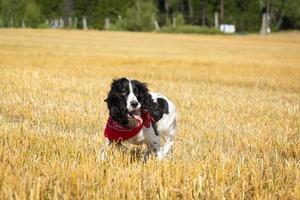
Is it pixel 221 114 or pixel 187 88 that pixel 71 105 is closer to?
pixel 221 114

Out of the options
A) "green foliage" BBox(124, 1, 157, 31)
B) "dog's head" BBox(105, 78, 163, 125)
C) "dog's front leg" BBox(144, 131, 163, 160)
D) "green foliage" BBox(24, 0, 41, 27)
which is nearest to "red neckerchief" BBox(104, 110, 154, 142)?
"dog's head" BBox(105, 78, 163, 125)

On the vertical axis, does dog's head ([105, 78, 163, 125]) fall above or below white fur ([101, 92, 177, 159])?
above

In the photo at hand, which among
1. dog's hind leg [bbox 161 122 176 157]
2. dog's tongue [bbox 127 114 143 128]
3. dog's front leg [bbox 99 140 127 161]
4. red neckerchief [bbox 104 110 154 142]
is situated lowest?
dog's hind leg [bbox 161 122 176 157]

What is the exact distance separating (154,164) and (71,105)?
5.78m

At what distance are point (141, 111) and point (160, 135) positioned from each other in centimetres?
98

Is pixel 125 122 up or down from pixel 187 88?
up

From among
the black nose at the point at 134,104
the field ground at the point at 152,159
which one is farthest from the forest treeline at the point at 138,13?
the black nose at the point at 134,104

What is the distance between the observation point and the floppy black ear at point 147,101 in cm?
643

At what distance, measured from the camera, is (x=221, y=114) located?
37.1ft

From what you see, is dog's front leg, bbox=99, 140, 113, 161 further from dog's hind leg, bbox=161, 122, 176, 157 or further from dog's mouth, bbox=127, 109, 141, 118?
dog's hind leg, bbox=161, 122, 176, 157

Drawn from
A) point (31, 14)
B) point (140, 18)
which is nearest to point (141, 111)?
point (140, 18)

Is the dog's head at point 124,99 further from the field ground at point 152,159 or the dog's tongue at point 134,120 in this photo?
the field ground at point 152,159

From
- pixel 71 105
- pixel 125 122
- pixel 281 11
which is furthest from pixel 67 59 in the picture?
pixel 281 11

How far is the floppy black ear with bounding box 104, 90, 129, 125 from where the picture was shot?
6.26m
